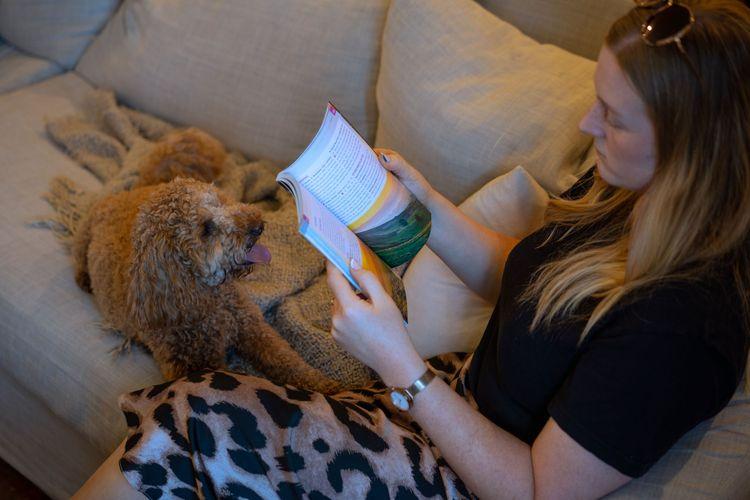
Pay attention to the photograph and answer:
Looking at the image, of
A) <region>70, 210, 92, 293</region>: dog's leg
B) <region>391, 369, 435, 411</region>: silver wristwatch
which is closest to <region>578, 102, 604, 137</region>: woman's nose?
<region>391, 369, 435, 411</region>: silver wristwatch

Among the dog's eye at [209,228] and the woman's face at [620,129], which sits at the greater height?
the woman's face at [620,129]

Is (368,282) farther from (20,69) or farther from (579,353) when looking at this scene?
(20,69)

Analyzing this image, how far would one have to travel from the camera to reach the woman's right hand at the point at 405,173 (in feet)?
3.38

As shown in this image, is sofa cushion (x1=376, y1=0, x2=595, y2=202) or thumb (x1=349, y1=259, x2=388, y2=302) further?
sofa cushion (x1=376, y1=0, x2=595, y2=202)

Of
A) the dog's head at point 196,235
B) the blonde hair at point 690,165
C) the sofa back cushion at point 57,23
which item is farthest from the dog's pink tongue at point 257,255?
the sofa back cushion at point 57,23

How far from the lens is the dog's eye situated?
1.23 m

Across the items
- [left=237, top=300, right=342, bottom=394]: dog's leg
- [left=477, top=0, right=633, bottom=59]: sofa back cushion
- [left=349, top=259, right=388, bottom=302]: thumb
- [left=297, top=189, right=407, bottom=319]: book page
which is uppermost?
[left=477, top=0, right=633, bottom=59]: sofa back cushion

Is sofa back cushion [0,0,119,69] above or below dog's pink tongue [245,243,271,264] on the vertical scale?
above

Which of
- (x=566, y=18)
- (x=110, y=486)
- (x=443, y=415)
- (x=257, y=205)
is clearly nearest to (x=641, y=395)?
(x=443, y=415)

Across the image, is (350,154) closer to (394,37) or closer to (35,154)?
(394,37)

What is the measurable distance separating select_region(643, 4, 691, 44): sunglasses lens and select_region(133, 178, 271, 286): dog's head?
81 cm

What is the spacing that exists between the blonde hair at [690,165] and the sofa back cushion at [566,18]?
0.68 meters

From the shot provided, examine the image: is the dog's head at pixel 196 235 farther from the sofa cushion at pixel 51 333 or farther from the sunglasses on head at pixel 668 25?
the sunglasses on head at pixel 668 25

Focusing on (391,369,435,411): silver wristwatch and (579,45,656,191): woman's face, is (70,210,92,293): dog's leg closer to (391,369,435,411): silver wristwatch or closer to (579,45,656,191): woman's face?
(391,369,435,411): silver wristwatch
